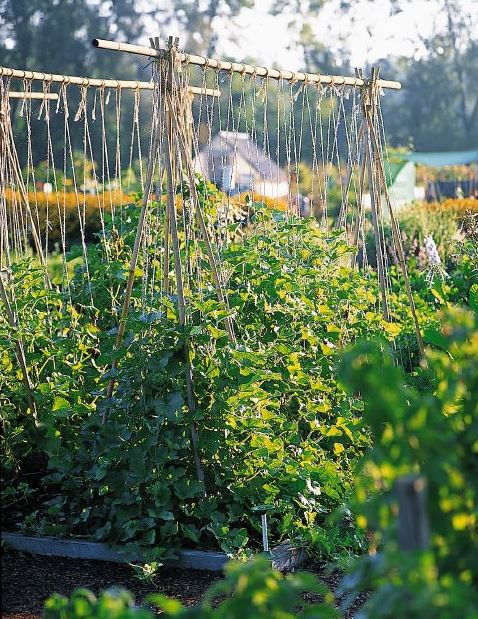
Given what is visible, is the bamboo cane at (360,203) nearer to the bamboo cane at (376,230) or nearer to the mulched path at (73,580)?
the bamboo cane at (376,230)

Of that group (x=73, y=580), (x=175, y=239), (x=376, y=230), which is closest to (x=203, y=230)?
(x=175, y=239)

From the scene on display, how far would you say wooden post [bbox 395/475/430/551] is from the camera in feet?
5.15

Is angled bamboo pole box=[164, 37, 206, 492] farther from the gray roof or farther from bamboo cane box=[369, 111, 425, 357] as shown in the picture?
bamboo cane box=[369, 111, 425, 357]

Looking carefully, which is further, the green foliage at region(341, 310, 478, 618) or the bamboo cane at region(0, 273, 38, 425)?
the bamboo cane at region(0, 273, 38, 425)

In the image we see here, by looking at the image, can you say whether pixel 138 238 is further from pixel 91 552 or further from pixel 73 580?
pixel 73 580

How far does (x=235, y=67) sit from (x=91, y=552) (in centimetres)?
232

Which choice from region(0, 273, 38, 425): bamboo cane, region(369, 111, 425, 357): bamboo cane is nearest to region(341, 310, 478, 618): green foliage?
region(0, 273, 38, 425): bamboo cane

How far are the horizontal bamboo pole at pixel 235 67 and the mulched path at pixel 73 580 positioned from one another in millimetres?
2130

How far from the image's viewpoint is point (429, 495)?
1.76 metres

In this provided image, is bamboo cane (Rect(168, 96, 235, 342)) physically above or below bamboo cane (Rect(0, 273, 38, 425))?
above

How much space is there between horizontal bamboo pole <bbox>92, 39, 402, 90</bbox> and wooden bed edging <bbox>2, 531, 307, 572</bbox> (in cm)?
208

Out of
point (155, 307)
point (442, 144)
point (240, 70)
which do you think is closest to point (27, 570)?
point (155, 307)

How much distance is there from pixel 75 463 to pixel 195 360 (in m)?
0.83

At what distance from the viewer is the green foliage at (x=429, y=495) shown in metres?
1.52
